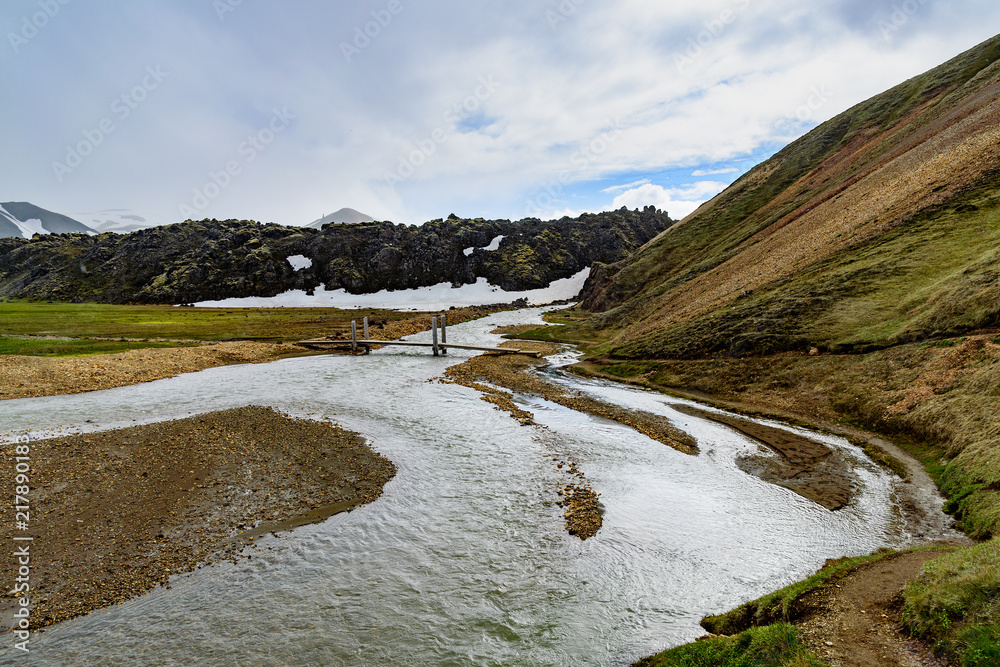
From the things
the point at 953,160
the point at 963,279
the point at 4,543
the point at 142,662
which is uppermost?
the point at 953,160

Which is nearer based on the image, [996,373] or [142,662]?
[142,662]

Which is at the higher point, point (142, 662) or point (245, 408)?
point (245, 408)

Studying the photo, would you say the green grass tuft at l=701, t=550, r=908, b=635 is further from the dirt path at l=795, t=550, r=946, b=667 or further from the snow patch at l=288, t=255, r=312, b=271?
the snow patch at l=288, t=255, r=312, b=271

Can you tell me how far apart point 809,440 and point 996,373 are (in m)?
7.76

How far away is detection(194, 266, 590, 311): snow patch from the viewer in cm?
13175

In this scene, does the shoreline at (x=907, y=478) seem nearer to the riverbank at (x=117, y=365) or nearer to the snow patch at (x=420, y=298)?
the riverbank at (x=117, y=365)

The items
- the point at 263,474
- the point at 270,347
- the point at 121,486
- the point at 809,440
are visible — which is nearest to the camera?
the point at 121,486

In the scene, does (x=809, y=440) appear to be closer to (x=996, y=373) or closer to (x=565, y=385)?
(x=996, y=373)

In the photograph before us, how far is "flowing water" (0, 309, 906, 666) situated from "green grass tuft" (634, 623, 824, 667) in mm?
1106

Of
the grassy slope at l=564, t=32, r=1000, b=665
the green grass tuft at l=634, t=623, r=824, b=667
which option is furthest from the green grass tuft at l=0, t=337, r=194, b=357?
the green grass tuft at l=634, t=623, r=824, b=667

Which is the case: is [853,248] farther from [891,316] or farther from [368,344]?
[368,344]

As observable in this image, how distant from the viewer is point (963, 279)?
81.5 feet

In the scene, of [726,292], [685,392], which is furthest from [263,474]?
[726,292]

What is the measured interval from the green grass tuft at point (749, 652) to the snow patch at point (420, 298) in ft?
386
